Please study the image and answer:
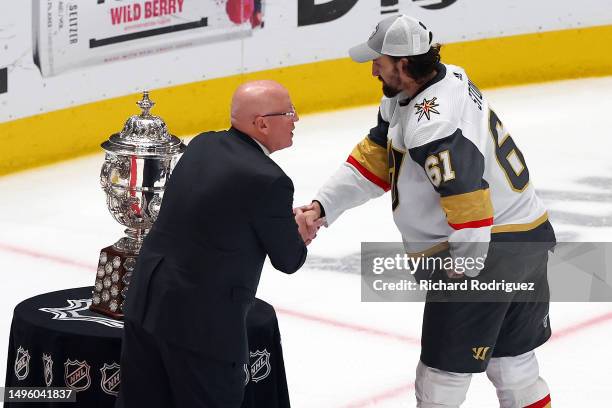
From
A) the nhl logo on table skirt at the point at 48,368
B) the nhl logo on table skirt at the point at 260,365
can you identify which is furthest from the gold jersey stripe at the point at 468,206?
the nhl logo on table skirt at the point at 48,368

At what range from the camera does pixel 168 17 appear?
872cm

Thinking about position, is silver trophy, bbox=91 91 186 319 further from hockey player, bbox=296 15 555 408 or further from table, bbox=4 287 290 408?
hockey player, bbox=296 15 555 408

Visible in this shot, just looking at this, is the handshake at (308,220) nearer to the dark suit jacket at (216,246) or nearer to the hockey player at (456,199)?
the hockey player at (456,199)

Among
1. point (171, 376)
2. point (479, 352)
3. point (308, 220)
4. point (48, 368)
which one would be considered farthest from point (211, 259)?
point (479, 352)

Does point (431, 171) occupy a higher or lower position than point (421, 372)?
higher

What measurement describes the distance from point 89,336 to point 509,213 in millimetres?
1262

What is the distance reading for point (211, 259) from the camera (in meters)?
3.53

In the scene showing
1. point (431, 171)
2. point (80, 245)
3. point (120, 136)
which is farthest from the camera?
point (80, 245)

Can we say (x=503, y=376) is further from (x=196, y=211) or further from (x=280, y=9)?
(x=280, y=9)

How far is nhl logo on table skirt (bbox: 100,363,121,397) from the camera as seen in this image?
12.8ft

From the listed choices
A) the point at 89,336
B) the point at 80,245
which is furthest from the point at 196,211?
the point at 80,245

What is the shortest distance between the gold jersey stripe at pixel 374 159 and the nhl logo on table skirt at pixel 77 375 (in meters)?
1.10

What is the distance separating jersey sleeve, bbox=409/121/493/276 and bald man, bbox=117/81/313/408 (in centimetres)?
43

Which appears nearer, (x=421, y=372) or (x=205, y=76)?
(x=421, y=372)
